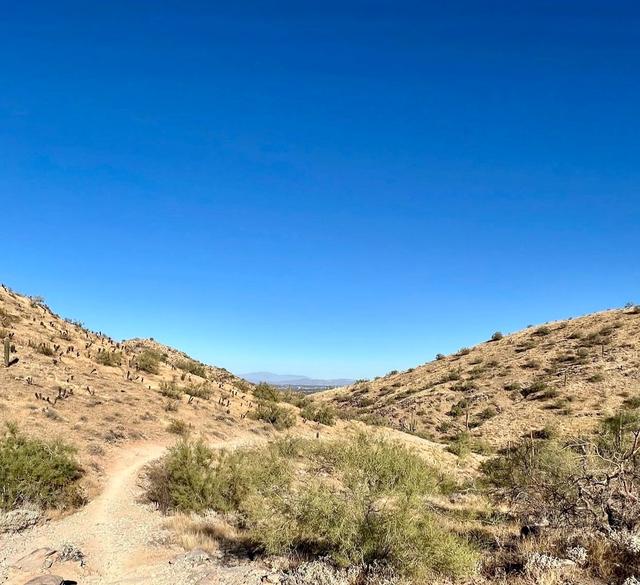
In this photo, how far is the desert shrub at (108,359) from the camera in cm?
2952

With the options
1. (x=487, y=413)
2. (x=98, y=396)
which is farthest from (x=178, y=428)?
(x=487, y=413)

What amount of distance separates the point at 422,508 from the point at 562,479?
342 cm

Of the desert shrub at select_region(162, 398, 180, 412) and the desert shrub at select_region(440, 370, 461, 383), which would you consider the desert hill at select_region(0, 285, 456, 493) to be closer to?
the desert shrub at select_region(162, 398, 180, 412)

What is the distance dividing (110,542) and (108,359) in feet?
68.1

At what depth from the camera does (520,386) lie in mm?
45688

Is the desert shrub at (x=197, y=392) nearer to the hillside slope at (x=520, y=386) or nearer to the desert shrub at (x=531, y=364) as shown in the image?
the hillside slope at (x=520, y=386)

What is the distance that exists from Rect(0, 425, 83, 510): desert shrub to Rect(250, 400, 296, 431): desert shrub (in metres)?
14.5

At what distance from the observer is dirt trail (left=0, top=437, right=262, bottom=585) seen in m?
A: 8.97

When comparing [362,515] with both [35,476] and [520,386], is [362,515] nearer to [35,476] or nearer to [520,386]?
[35,476]

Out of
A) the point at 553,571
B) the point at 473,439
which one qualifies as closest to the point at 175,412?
the point at 553,571

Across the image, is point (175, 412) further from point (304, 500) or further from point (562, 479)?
point (562, 479)

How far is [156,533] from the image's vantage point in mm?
11195

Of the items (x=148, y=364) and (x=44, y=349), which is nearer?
(x=44, y=349)

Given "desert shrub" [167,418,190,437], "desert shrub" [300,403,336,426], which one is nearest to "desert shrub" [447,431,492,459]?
"desert shrub" [300,403,336,426]
